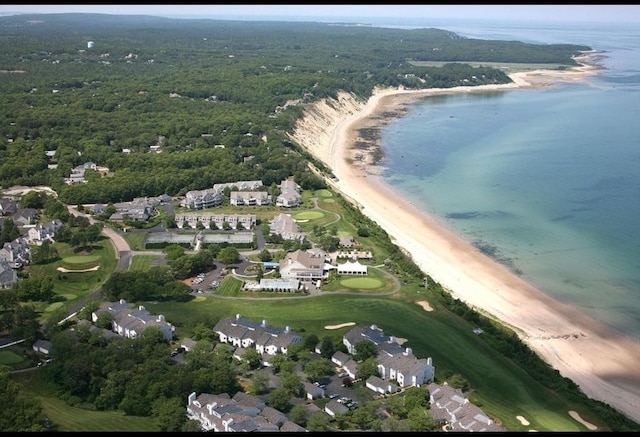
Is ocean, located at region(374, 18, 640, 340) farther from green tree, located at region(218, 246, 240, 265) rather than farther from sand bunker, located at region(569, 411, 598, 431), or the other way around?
green tree, located at region(218, 246, 240, 265)

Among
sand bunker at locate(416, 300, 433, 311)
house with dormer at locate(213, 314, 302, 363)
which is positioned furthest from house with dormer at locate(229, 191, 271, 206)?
house with dormer at locate(213, 314, 302, 363)

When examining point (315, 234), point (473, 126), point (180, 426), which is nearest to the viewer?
point (180, 426)

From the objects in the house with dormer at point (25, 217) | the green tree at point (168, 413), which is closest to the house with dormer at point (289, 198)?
the house with dormer at point (25, 217)

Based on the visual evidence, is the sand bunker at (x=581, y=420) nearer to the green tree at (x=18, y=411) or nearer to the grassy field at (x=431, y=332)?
the grassy field at (x=431, y=332)

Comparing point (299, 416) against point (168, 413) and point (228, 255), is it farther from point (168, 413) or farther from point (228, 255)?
point (228, 255)

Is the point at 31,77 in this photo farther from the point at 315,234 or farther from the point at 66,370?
the point at 66,370

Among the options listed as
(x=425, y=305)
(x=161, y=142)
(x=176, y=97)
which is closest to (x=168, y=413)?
(x=425, y=305)

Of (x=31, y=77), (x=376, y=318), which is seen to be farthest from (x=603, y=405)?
(x=31, y=77)
